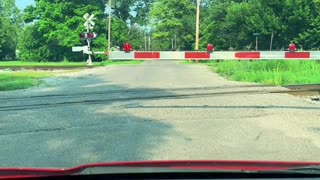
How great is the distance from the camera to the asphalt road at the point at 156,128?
6.35m

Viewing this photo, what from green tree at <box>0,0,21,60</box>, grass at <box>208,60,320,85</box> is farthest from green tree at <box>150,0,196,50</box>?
grass at <box>208,60,320,85</box>

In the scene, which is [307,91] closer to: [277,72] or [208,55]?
[208,55]

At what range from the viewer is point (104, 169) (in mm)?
2295

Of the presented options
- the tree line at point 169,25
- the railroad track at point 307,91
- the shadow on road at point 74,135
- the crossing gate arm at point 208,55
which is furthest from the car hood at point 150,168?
the tree line at point 169,25

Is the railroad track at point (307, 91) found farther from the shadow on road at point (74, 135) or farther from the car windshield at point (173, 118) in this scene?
the shadow on road at point (74, 135)

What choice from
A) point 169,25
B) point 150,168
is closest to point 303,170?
point 150,168

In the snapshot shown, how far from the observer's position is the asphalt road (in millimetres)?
6352

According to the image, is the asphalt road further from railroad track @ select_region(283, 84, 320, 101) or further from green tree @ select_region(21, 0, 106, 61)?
green tree @ select_region(21, 0, 106, 61)

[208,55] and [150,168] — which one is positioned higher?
[208,55]

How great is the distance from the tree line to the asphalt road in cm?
3364

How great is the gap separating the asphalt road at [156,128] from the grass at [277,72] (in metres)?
3.35

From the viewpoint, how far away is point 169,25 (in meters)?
71.8

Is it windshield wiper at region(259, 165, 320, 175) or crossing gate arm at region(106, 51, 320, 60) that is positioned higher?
crossing gate arm at region(106, 51, 320, 60)

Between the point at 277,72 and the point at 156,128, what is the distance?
10.4 meters
